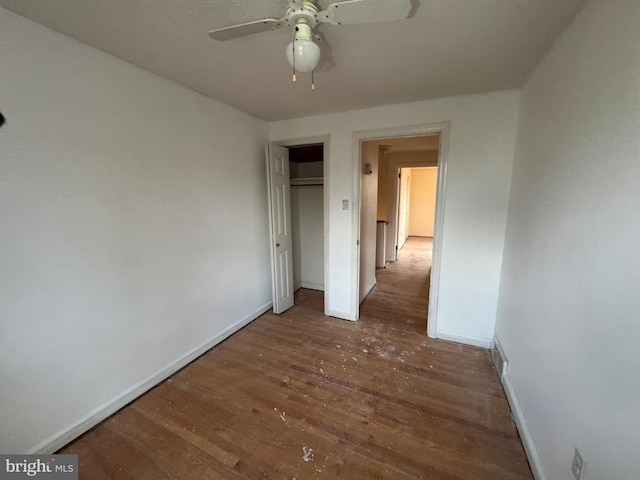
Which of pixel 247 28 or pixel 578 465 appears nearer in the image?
pixel 578 465

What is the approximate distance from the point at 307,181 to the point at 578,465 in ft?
11.3

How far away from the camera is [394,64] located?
1753mm

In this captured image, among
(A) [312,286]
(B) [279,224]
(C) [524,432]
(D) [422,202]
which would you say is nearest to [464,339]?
(C) [524,432]

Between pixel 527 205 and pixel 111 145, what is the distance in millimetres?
2859

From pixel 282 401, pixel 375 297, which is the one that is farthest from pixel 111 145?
pixel 375 297

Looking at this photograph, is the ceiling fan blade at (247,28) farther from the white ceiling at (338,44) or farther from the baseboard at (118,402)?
the baseboard at (118,402)

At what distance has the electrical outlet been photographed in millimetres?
1012

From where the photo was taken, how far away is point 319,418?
1755mm

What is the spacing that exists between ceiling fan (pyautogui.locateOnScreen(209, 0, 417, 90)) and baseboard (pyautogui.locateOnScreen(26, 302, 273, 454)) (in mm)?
2374

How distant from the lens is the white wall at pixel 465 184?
2.24m

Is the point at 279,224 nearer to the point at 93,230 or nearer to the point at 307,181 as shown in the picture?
the point at 307,181

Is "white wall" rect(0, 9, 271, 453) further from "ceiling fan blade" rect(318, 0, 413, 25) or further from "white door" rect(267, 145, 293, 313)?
"ceiling fan blade" rect(318, 0, 413, 25)

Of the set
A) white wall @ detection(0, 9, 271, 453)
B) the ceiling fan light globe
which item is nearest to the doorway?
white wall @ detection(0, 9, 271, 453)

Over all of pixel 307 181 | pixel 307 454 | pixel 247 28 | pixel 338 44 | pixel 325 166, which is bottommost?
pixel 307 454
